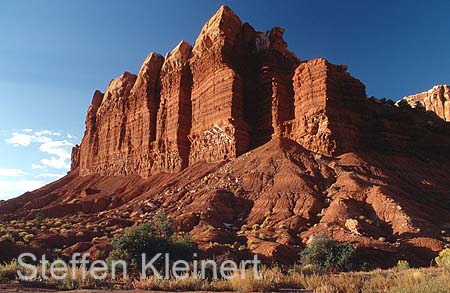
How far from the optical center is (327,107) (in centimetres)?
4741

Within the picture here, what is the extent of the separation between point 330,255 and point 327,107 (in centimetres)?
2665

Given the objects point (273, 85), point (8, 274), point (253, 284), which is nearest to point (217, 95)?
point (273, 85)

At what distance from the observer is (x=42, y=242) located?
30.4 metres

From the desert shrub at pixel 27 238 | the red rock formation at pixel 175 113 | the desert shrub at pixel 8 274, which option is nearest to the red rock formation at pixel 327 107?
the red rock formation at pixel 175 113

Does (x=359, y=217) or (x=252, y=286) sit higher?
(x=359, y=217)

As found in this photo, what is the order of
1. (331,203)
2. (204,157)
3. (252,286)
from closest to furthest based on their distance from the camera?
(252,286) < (331,203) < (204,157)

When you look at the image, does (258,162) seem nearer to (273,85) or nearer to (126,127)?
(273,85)

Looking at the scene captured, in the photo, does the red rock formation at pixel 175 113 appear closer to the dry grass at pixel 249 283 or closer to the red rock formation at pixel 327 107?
the red rock formation at pixel 327 107

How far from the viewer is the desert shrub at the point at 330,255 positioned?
23344 millimetres

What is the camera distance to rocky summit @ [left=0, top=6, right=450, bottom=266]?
31.4m

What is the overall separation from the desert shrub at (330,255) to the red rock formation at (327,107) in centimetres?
2219

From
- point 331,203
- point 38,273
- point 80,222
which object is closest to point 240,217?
point 331,203

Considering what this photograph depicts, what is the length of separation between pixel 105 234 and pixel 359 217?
Answer: 21764 millimetres

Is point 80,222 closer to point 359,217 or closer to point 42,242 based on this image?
point 42,242
